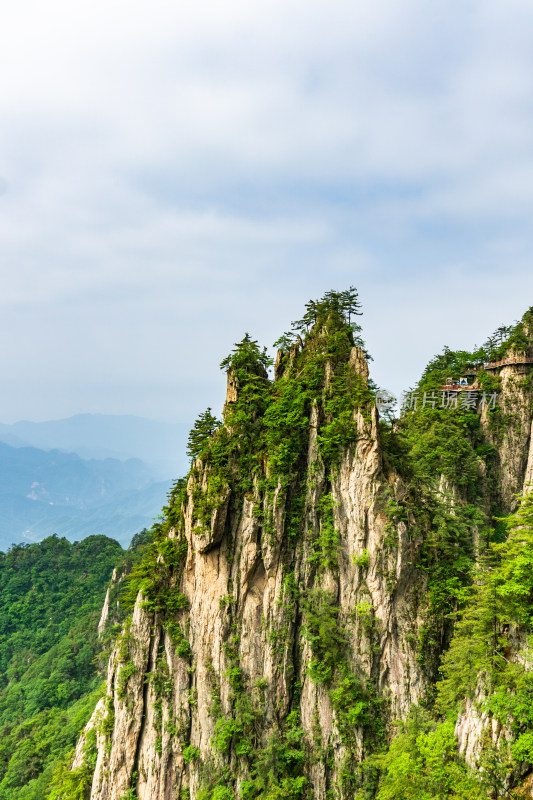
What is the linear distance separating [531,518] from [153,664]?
72.8 ft

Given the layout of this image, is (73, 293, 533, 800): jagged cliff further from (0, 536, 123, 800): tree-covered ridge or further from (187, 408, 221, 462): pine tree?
(0, 536, 123, 800): tree-covered ridge

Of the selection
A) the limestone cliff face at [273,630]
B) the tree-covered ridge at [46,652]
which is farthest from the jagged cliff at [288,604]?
the tree-covered ridge at [46,652]

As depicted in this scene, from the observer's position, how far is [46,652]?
188 feet

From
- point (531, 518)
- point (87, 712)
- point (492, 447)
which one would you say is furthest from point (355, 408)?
point (87, 712)

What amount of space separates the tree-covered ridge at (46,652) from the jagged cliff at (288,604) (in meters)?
16.9

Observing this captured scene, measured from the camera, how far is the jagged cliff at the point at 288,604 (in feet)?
77.0

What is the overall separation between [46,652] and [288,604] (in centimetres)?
4800

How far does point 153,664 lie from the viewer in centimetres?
2672

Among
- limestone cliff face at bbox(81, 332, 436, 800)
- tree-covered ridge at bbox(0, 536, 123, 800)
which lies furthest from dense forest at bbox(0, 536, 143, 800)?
limestone cliff face at bbox(81, 332, 436, 800)

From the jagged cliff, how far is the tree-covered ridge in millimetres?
16875

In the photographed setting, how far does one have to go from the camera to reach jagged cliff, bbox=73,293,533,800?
2347 cm

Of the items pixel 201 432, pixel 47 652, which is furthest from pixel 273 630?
pixel 47 652

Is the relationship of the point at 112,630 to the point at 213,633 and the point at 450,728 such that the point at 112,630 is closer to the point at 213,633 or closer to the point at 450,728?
the point at 213,633

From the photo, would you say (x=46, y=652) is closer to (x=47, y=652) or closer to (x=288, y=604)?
(x=47, y=652)
